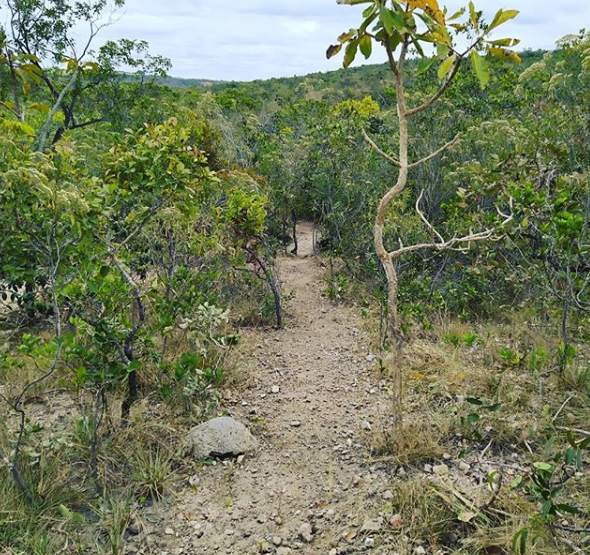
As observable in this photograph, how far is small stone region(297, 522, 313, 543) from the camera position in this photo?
2389 mm

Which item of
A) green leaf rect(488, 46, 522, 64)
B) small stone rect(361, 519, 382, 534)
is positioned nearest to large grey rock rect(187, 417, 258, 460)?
small stone rect(361, 519, 382, 534)

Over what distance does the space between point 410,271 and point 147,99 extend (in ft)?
21.8

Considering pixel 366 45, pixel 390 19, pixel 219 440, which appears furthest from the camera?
pixel 219 440

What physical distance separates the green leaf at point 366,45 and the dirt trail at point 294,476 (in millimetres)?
2275

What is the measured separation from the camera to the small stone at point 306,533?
7.84ft

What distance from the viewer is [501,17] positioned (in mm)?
1979

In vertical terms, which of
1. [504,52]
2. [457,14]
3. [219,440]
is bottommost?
[219,440]

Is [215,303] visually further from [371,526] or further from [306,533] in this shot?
[371,526]

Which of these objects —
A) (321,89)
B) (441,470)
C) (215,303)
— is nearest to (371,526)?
(441,470)

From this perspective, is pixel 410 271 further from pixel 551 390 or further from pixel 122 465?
pixel 122 465

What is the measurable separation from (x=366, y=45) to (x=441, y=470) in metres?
2.27

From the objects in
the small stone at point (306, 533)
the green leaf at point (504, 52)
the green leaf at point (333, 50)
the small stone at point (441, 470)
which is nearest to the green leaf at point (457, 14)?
the green leaf at point (504, 52)

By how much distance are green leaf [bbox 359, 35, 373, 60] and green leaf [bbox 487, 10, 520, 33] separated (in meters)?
0.56

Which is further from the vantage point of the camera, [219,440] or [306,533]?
[219,440]
